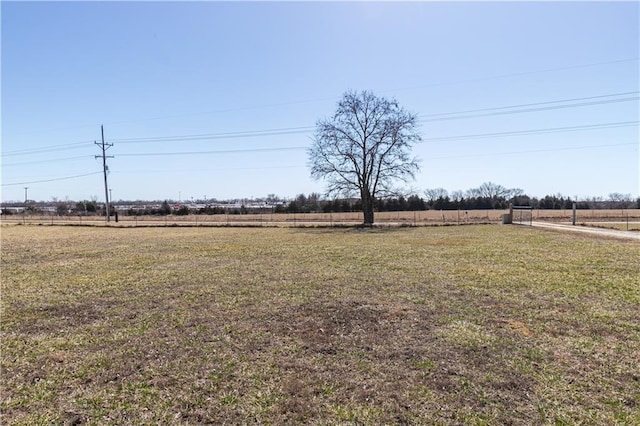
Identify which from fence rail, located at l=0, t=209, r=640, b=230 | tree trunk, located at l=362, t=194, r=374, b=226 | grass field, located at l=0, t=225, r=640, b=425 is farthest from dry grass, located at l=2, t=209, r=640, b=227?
grass field, located at l=0, t=225, r=640, b=425

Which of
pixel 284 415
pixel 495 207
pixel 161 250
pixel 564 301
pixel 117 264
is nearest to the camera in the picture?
pixel 284 415

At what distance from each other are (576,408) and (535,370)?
0.70 meters

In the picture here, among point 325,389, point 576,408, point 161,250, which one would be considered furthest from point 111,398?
point 161,250

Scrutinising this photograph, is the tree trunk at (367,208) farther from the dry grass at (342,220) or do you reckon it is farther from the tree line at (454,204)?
the tree line at (454,204)

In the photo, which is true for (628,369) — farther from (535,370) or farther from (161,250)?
(161,250)

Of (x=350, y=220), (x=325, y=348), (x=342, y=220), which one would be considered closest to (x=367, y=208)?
(x=350, y=220)

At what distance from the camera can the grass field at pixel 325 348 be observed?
308 centimetres

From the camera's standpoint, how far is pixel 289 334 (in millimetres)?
4871

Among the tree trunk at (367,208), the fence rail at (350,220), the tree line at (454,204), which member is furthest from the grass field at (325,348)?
the tree line at (454,204)

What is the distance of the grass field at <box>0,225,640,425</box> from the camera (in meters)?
3.08

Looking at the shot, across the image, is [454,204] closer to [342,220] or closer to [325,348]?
[342,220]

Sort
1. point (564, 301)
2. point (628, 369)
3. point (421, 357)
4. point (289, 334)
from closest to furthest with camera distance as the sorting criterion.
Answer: point (628, 369)
point (421, 357)
point (289, 334)
point (564, 301)

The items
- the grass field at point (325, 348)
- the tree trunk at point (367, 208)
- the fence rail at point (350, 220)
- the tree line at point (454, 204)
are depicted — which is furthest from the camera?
the tree line at point (454, 204)

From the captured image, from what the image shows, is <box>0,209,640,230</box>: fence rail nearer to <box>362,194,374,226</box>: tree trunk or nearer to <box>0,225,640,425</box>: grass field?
<box>362,194,374,226</box>: tree trunk
